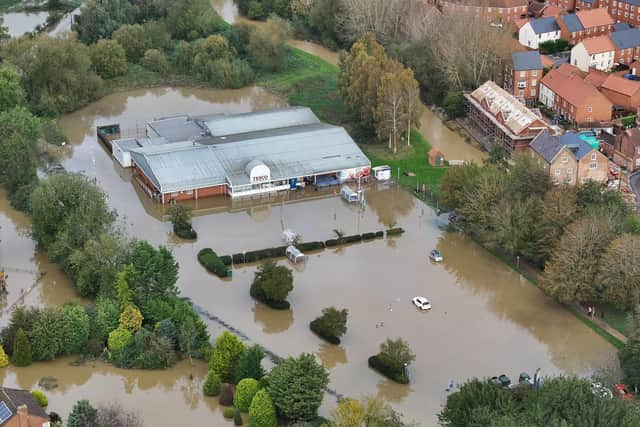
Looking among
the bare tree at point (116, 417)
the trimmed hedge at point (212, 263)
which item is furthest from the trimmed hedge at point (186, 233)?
the bare tree at point (116, 417)

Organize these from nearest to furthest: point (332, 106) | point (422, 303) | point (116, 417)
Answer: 1. point (116, 417)
2. point (422, 303)
3. point (332, 106)

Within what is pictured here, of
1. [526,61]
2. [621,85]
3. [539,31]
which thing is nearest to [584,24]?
[539,31]

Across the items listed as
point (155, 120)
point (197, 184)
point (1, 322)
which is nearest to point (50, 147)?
point (155, 120)

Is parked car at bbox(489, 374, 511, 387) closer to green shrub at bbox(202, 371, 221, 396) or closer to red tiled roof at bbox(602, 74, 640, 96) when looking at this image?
green shrub at bbox(202, 371, 221, 396)

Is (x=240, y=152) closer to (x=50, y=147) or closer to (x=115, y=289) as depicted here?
(x=50, y=147)

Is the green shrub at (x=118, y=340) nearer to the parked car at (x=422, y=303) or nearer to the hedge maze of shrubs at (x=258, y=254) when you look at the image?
the hedge maze of shrubs at (x=258, y=254)

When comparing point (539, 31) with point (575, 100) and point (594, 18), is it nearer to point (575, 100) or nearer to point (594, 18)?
point (594, 18)

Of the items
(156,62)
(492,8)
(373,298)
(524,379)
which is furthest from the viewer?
(492,8)

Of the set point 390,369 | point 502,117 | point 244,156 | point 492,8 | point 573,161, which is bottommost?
point 502,117
